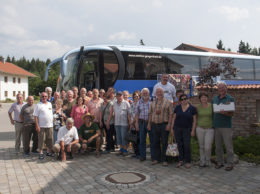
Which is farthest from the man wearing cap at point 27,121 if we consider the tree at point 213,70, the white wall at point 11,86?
the white wall at point 11,86

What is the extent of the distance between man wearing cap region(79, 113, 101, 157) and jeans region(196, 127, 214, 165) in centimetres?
286

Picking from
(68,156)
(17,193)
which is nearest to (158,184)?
(17,193)

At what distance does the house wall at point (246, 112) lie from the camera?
8.37 m

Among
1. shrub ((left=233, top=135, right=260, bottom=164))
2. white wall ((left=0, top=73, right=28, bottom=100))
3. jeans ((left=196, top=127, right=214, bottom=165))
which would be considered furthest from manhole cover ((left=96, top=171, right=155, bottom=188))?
white wall ((left=0, top=73, right=28, bottom=100))

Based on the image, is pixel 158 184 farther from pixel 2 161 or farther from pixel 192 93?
pixel 192 93

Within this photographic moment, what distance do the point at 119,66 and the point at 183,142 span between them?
6516mm

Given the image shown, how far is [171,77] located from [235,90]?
375 cm

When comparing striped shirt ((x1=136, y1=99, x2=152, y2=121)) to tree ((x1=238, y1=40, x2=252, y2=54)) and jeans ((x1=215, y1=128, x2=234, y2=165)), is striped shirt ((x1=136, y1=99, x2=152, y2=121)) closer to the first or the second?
jeans ((x1=215, y1=128, x2=234, y2=165))

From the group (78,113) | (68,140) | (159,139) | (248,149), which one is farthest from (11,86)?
(248,149)

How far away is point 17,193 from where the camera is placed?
436cm

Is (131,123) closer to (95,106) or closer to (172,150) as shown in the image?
(95,106)

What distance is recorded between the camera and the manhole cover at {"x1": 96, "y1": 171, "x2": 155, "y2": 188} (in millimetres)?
4758

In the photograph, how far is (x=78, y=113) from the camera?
7.21 meters

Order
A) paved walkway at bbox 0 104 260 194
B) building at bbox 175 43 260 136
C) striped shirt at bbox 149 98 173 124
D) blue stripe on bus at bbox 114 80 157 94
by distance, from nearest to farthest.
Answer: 1. paved walkway at bbox 0 104 260 194
2. striped shirt at bbox 149 98 173 124
3. building at bbox 175 43 260 136
4. blue stripe on bus at bbox 114 80 157 94
